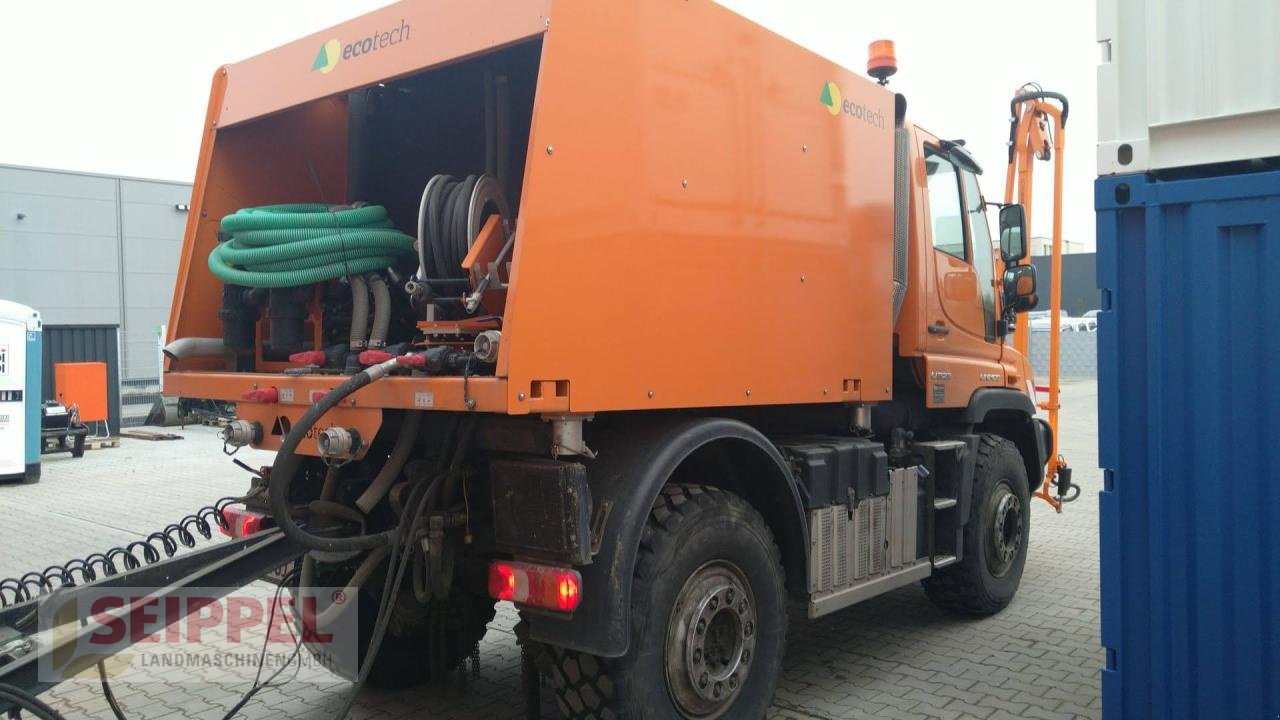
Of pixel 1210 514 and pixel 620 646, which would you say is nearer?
pixel 1210 514

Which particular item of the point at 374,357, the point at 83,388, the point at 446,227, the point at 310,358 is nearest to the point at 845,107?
the point at 446,227

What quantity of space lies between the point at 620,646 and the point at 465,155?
2588mm

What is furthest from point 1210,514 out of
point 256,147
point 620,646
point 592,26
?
point 256,147

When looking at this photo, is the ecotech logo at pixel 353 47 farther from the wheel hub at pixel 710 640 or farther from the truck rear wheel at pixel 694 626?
the wheel hub at pixel 710 640

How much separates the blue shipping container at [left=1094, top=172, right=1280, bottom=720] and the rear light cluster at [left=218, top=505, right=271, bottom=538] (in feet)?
10.7

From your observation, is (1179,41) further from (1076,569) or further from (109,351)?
(109,351)

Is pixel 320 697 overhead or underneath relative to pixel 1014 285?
underneath

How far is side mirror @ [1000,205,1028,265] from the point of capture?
5.80 metres

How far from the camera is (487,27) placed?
10.7 ft

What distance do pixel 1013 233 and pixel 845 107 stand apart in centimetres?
192

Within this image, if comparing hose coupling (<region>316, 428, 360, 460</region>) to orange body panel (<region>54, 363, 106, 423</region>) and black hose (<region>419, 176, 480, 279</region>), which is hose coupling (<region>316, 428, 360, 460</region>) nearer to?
black hose (<region>419, 176, 480, 279</region>)

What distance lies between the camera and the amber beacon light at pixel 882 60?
5.32 m

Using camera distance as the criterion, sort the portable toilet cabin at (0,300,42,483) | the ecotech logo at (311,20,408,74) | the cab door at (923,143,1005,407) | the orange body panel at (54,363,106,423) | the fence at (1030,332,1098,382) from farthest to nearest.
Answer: the fence at (1030,332,1098,382), the orange body panel at (54,363,106,423), the portable toilet cabin at (0,300,42,483), the cab door at (923,143,1005,407), the ecotech logo at (311,20,408,74)

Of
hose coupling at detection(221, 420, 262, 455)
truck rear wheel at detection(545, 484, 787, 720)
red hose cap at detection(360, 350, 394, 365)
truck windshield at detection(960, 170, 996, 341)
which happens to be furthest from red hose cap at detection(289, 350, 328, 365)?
truck windshield at detection(960, 170, 996, 341)
